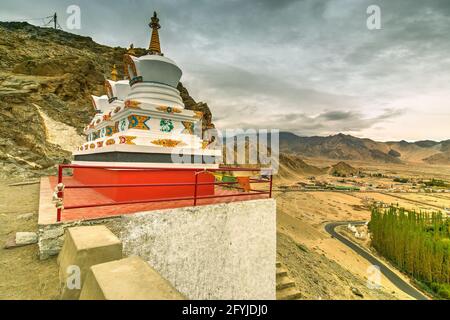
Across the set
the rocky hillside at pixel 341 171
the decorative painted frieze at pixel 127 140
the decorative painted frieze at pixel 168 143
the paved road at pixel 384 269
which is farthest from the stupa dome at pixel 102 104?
the rocky hillside at pixel 341 171

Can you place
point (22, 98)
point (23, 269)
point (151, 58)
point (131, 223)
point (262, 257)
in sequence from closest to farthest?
point (23, 269) < point (131, 223) < point (262, 257) < point (151, 58) < point (22, 98)

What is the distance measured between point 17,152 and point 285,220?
3252 centimetres

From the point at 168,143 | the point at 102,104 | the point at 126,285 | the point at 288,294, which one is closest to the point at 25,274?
the point at 126,285

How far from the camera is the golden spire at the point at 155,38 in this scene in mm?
8602

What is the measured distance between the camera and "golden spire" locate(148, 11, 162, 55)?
28.2ft

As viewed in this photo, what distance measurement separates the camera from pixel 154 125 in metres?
7.47

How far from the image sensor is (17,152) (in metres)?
17.9

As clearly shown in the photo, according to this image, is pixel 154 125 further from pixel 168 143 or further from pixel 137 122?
pixel 168 143

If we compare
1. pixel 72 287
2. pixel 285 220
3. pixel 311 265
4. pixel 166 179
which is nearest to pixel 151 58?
pixel 166 179

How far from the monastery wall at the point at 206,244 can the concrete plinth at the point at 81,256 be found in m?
1.01

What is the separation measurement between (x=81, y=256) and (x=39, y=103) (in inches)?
1080
